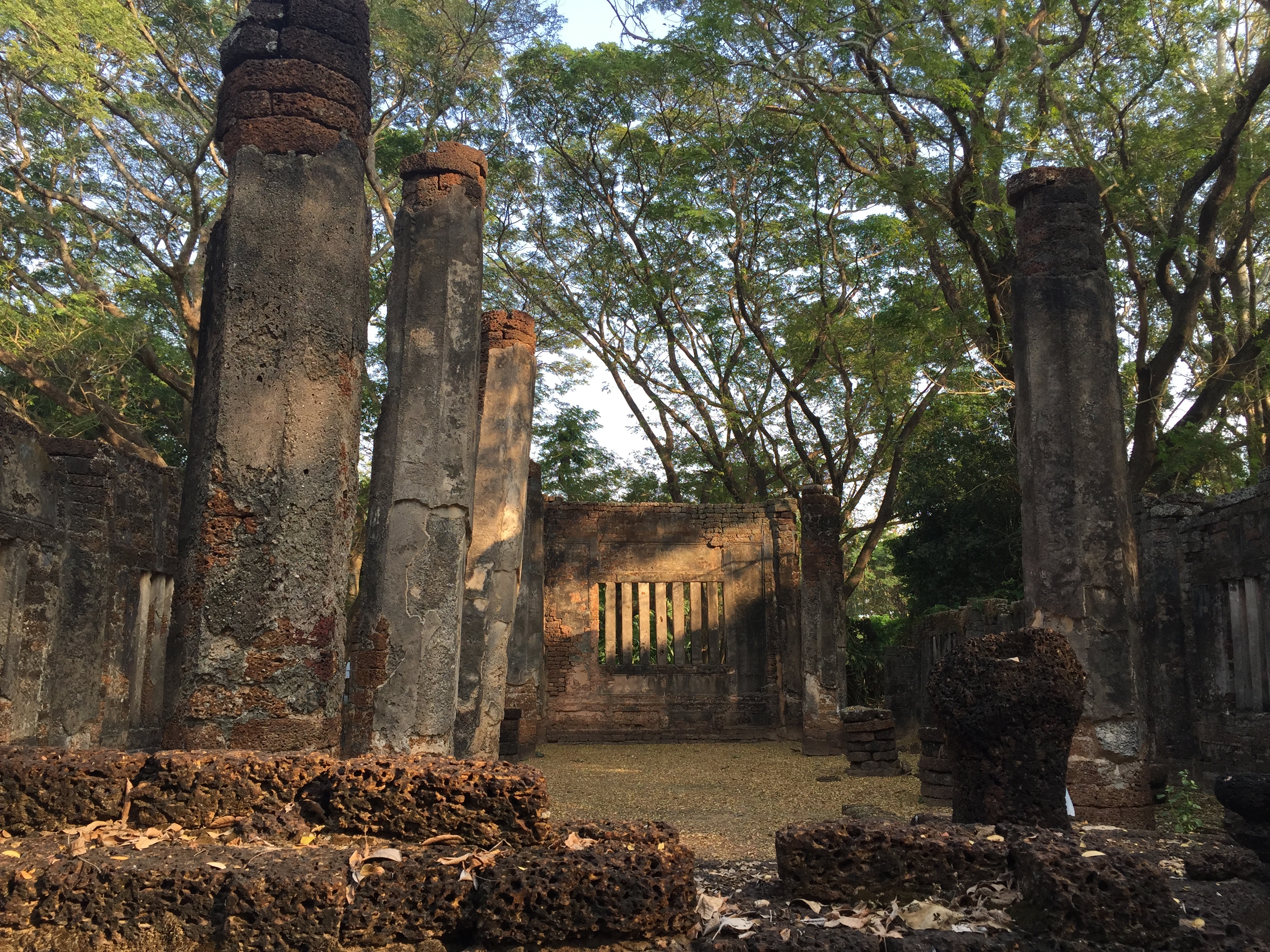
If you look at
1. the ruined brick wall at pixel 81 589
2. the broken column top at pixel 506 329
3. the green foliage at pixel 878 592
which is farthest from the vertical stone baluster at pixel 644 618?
the green foliage at pixel 878 592

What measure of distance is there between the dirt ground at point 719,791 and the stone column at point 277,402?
8.44 ft

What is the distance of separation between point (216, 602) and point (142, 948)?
1.44m

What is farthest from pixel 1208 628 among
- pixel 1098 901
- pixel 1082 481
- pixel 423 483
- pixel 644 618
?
pixel 644 618

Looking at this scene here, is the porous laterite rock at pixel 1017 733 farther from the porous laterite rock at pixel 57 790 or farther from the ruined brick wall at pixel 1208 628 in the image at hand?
the ruined brick wall at pixel 1208 628


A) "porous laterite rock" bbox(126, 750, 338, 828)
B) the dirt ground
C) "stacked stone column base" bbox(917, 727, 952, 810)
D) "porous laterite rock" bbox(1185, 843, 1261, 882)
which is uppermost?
"porous laterite rock" bbox(126, 750, 338, 828)

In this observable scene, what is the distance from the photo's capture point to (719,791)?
10.8 m

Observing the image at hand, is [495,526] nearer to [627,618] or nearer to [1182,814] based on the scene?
[627,618]

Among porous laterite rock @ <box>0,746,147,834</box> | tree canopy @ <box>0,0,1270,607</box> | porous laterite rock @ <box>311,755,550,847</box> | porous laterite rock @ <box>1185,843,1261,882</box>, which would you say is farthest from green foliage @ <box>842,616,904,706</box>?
porous laterite rock @ <box>0,746,147,834</box>

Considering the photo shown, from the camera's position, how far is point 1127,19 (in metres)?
12.2

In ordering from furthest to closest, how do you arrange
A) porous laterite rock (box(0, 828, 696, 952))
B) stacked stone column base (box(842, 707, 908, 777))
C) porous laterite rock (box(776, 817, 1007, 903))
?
stacked stone column base (box(842, 707, 908, 777)), porous laterite rock (box(776, 817, 1007, 903)), porous laterite rock (box(0, 828, 696, 952))

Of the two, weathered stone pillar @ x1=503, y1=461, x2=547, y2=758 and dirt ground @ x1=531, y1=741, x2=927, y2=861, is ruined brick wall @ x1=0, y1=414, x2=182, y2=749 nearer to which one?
dirt ground @ x1=531, y1=741, x2=927, y2=861

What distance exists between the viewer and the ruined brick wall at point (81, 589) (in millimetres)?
6562

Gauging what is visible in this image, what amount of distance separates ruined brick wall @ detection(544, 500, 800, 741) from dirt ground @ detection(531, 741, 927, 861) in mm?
1128

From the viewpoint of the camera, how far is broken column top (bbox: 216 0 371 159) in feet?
15.1
